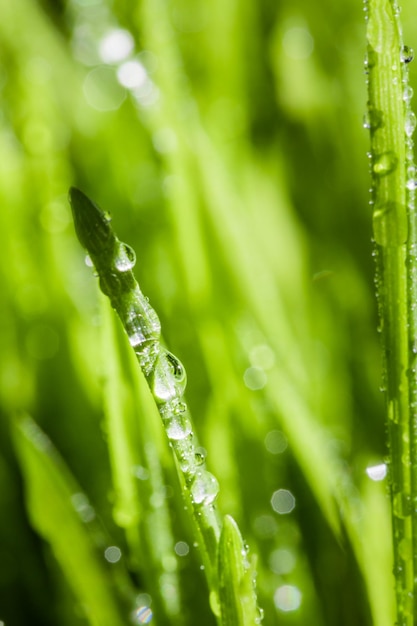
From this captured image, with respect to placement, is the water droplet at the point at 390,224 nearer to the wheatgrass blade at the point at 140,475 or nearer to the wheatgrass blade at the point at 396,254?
the wheatgrass blade at the point at 396,254

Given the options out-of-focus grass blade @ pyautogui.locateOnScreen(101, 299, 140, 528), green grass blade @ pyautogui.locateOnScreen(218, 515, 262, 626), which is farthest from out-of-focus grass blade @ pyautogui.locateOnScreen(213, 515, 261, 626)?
out-of-focus grass blade @ pyautogui.locateOnScreen(101, 299, 140, 528)

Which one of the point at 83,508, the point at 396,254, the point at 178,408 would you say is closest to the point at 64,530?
the point at 83,508

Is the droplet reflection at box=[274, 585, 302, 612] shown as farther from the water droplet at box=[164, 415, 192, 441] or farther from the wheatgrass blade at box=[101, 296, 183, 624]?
the water droplet at box=[164, 415, 192, 441]

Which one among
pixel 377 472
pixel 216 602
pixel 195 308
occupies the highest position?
pixel 195 308

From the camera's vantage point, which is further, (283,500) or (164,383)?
(283,500)

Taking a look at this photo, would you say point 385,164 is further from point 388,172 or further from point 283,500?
point 283,500

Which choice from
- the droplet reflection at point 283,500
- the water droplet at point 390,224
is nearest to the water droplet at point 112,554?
the droplet reflection at point 283,500
